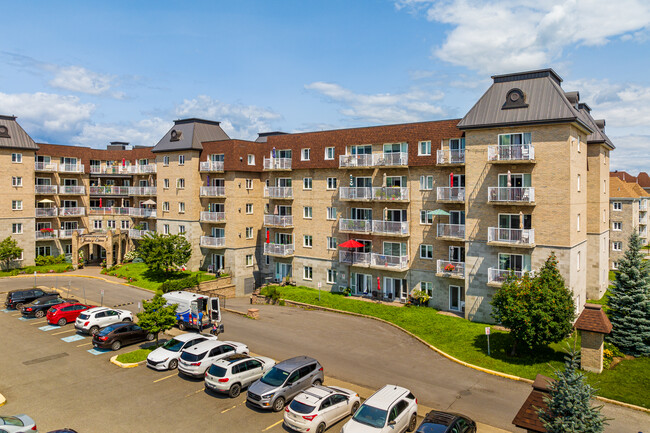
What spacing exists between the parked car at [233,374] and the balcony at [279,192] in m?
25.8

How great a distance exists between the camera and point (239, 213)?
161 ft

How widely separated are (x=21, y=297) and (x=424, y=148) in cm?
3616

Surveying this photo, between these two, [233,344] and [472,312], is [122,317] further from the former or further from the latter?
[472,312]

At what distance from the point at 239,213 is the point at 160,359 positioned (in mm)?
25947

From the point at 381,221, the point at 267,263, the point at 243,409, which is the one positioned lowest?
the point at 243,409

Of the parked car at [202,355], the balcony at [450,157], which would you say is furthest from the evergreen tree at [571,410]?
the balcony at [450,157]

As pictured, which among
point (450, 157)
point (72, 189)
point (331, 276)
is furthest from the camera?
point (72, 189)

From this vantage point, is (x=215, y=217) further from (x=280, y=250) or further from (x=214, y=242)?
(x=280, y=250)

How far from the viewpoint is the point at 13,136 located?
174ft

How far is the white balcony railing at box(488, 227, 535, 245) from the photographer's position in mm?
31016

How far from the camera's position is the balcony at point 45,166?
5489 cm

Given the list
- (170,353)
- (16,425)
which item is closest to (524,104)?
(170,353)

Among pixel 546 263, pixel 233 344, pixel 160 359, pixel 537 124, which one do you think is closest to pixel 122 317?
pixel 160 359

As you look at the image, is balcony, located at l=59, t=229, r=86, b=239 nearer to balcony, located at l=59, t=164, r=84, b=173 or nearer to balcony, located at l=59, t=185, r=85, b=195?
balcony, located at l=59, t=185, r=85, b=195
